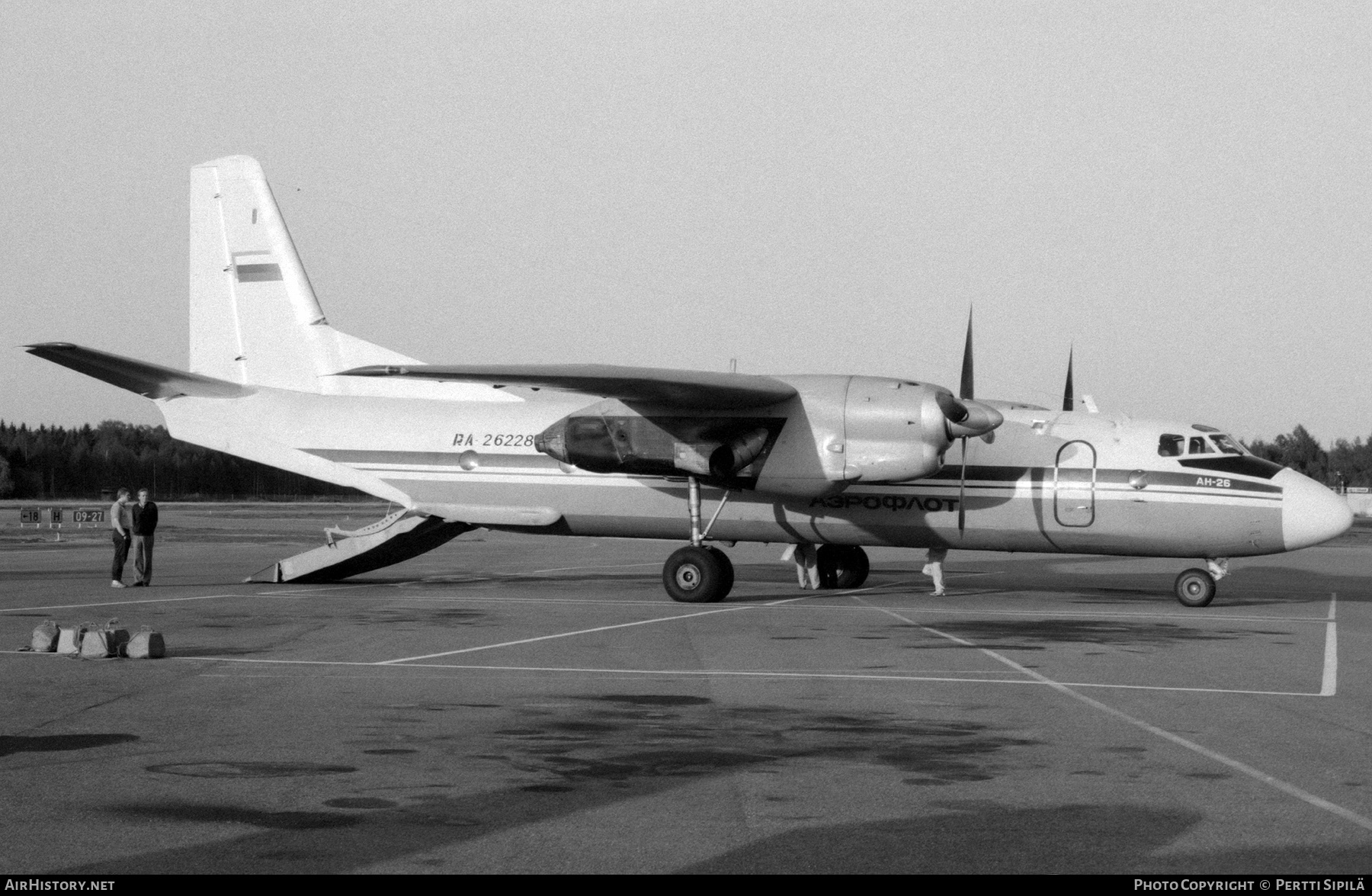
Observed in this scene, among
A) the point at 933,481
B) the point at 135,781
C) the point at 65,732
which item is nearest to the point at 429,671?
the point at 65,732

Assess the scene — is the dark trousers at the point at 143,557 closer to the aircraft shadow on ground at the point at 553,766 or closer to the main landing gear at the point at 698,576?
the main landing gear at the point at 698,576

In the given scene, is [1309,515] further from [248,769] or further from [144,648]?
[248,769]

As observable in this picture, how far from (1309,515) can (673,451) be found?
32.6 feet

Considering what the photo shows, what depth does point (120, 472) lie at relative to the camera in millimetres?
111938

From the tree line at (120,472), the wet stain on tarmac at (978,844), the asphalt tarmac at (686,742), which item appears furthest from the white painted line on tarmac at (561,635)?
the tree line at (120,472)

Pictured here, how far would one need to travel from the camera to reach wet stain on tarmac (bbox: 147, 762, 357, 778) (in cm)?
793

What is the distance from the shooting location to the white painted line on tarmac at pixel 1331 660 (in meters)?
12.4

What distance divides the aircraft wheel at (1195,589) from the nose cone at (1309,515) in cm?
132

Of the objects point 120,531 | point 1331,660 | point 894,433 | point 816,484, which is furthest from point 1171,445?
point 120,531

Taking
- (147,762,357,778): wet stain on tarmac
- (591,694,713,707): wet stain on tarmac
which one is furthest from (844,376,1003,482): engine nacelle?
(147,762,357,778): wet stain on tarmac

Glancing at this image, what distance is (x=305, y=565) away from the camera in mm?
25969

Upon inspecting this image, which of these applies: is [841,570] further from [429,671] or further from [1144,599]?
[429,671]

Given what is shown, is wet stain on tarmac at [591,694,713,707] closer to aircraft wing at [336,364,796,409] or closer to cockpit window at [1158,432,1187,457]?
aircraft wing at [336,364,796,409]

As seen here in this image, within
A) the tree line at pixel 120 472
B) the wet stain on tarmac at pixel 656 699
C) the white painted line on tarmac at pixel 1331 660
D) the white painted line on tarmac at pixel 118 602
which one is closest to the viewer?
the wet stain on tarmac at pixel 656 699
